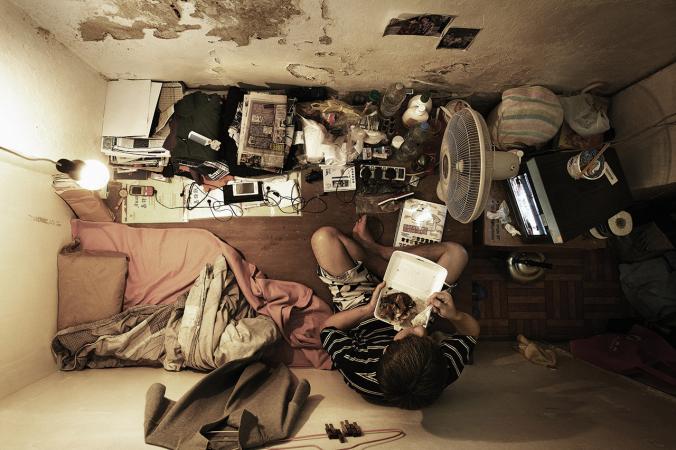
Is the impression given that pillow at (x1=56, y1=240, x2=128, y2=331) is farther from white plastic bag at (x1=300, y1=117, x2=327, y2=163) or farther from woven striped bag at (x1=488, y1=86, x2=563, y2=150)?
woven striped bag at (x1=488, y1=86, x2=563, y2=150)

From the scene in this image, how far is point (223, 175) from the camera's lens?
241 centimetres

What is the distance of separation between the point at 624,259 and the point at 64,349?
13.0 ft

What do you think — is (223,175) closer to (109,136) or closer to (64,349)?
(109,136)

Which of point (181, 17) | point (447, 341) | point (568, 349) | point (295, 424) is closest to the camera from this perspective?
point (295, 424)

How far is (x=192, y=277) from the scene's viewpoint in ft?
7.47

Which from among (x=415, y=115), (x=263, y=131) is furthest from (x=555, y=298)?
(x=263, y=131)

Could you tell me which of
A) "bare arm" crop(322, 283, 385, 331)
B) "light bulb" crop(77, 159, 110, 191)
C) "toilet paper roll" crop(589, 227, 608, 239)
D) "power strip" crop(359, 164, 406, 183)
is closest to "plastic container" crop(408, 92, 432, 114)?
"power strip" crop(359, 164, 406, 183)

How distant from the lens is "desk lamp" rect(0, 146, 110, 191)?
189 cm

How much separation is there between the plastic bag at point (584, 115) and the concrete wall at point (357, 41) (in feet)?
0.33

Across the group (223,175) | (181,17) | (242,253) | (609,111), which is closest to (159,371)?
(242,253)

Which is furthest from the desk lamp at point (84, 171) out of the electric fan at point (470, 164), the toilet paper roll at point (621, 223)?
the toilet paper roll at point (621, 223)

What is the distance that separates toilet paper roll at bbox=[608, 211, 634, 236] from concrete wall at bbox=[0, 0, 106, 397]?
10.8 ft

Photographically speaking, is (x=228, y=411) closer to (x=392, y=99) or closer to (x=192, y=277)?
(x=192, y=277)

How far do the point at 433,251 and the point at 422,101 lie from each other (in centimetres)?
96
